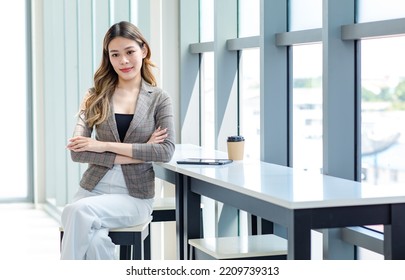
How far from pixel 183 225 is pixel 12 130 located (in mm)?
5196

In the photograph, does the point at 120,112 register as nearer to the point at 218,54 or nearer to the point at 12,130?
the point at 218,54

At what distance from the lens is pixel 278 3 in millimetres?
3932

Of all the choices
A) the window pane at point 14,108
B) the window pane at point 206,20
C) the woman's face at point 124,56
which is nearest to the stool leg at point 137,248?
the woman's face at point 124,56

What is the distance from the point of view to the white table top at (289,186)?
8.70 feet

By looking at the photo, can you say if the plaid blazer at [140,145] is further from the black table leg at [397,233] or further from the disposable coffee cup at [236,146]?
the black table leg at [397,233]

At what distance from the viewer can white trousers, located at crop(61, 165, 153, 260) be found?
3420 mm

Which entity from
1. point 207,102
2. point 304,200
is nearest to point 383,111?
point 304,200

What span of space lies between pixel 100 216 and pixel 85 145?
39 centimetres

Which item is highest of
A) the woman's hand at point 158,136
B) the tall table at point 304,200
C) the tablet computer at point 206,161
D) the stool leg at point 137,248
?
the woman's hand at point 158,136

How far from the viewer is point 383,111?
3.19m

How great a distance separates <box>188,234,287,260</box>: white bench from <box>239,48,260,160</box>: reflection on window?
0.96 metres

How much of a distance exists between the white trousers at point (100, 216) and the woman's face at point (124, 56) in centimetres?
47

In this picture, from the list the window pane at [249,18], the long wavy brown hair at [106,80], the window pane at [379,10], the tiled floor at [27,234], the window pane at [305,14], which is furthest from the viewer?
the tiled floor at [27,234]

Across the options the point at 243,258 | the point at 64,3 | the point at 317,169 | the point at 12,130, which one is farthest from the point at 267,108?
the point at 12,130
